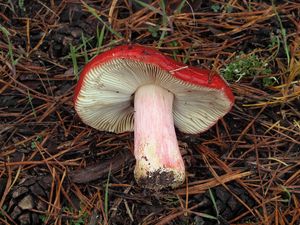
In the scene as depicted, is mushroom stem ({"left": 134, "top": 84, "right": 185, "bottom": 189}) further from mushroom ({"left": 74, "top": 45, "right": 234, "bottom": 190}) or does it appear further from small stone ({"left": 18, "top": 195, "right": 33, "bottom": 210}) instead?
small stone ({"left": 18, "top": 195, "right": 33, "bottom": 210})

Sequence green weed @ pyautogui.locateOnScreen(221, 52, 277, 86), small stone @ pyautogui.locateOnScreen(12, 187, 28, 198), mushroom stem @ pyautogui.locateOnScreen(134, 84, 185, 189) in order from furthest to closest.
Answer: green weed @ pyautogui.locateOnScreen(221, 52, 277, 86), small stone @ pyautogui.locateOnScreen(12, 187, 28, 198), mushroom stem @ pyautogui.locateOnScreen(134, 84, 185, 189)

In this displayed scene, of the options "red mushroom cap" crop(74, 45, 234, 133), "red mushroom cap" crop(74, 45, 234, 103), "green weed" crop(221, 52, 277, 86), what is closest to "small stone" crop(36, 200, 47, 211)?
"red mushroom cap" crop(74, 45, 234, 133)

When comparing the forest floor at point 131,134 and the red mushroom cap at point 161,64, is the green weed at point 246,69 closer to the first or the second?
the forest floor at point 131,134

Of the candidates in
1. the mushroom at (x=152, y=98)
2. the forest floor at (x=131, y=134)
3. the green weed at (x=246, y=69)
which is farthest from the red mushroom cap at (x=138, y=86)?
the green weed at (x=246, y=69)

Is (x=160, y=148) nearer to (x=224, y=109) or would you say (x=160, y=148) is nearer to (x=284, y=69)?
(x=224, y=109)

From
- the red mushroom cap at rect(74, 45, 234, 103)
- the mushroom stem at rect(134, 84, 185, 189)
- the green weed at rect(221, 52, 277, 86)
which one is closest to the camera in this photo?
the red mushroom cap at rect(74, 45, 234, 103)

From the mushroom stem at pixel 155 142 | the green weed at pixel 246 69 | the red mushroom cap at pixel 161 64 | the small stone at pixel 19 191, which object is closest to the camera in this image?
the red mushroom cap at pixel 161 64
